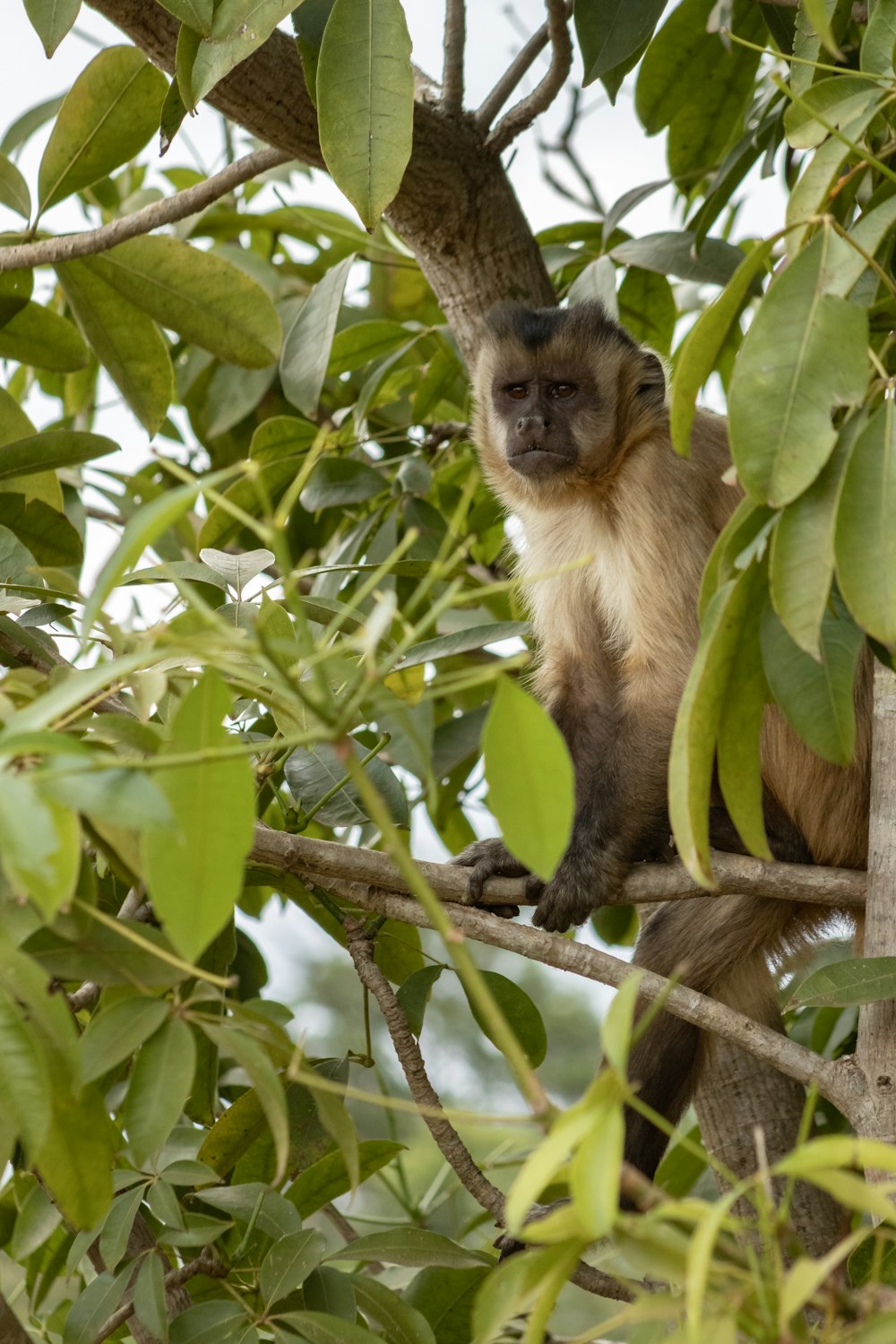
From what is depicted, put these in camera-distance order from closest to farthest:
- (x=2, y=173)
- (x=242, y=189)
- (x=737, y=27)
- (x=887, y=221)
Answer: (x=887, y=221)
(x=2, y=173)
(x=737, y=27)
(x=242, y=189)

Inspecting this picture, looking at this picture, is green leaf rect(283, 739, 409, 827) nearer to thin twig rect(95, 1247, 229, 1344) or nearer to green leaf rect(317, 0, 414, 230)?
thin twig rect(95, 1247, 229, 1344)

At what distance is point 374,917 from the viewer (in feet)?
7.61

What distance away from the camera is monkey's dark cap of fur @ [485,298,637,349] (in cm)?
309

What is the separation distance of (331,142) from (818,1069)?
1350 millimetres

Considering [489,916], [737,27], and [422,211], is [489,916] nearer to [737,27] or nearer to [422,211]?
[422,211]

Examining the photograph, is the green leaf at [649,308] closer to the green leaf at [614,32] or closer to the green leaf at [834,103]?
the green leaf at [614,32]

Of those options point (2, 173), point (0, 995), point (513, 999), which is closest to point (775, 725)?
point (513, 999)

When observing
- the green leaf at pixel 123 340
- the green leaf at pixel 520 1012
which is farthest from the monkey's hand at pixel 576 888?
the green leaf at pixel 123 340

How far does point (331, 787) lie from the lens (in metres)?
2.18

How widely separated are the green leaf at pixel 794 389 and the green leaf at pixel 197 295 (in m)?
1.51

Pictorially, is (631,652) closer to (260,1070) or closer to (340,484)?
(340,484)

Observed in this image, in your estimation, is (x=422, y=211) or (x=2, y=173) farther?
(x=422, y=211)

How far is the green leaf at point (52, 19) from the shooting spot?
1.86 meters

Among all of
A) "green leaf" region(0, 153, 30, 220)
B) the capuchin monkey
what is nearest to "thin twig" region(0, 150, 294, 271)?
"green leaf" region(0, 153, 30, 220)
